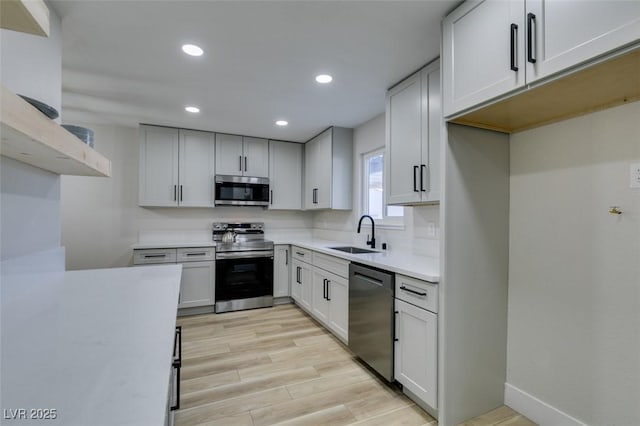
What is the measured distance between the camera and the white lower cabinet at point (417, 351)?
1.77m

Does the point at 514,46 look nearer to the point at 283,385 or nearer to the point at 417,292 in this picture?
the point at 417,292

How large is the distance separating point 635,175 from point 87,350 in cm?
231

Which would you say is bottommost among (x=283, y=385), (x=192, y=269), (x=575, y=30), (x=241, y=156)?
(x=283, y=385)

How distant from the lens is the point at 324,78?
2.53 m

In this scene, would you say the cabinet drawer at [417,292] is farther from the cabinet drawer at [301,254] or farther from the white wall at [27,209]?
the white wall at [27,209]

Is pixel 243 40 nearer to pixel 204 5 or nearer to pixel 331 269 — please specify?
pixel 204 5

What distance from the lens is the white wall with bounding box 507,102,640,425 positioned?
1456mm

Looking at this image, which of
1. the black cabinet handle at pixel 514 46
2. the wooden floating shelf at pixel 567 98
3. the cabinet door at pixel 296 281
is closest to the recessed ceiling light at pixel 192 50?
the wooden floating shelf at pixel 567 98

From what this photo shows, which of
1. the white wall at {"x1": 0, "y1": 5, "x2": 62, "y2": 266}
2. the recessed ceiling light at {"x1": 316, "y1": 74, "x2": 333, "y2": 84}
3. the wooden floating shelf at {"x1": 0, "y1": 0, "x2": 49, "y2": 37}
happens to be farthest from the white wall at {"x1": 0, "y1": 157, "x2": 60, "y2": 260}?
the recessed ceiling light at {"x1": 316, "y1": 74, "x2": 333, "y2": 84}

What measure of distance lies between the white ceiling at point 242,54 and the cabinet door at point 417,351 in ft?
5.91

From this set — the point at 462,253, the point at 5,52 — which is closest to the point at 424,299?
the point at 462,253

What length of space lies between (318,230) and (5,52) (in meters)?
3.93

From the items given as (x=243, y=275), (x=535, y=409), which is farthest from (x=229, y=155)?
(x=535, y=409)

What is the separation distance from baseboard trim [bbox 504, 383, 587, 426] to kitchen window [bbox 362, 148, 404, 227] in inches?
66.7
